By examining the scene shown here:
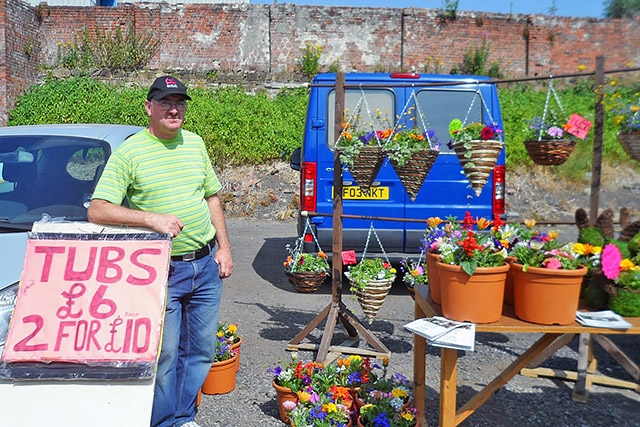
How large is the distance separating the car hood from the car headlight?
35mm

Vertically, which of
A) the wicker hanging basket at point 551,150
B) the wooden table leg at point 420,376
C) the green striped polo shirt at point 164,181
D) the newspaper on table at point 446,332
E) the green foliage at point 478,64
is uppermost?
the green foliage at point 478,64

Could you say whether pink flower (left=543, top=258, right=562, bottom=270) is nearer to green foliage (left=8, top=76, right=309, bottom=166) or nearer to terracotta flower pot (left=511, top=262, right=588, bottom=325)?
terracotta flower pot (left=511, top=262, right=588, bottom=325)

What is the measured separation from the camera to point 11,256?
307 centimetres

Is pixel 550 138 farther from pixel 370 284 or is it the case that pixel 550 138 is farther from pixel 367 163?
pixel 370 284

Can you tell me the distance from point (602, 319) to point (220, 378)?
8.33 feet

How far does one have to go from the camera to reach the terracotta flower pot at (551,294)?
2592 mm

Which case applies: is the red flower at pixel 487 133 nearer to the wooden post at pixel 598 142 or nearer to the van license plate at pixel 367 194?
the wooden post at pixel 598 142

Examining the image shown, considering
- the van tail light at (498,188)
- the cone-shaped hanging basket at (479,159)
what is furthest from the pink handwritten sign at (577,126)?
the van tail light at (498,188)

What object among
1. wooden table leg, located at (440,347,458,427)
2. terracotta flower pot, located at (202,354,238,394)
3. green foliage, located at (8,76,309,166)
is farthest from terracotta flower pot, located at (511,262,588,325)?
green foliage, located at (8,76,309,166)

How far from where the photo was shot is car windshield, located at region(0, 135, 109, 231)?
150 inches

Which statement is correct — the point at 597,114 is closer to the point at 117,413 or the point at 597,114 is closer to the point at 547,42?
the point at 117,413

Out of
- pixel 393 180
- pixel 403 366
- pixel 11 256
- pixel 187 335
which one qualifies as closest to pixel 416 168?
pixel 403 366

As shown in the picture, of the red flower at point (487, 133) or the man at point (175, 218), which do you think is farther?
the red flower at point (487, 133)

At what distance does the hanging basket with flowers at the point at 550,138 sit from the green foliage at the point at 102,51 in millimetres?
14863
